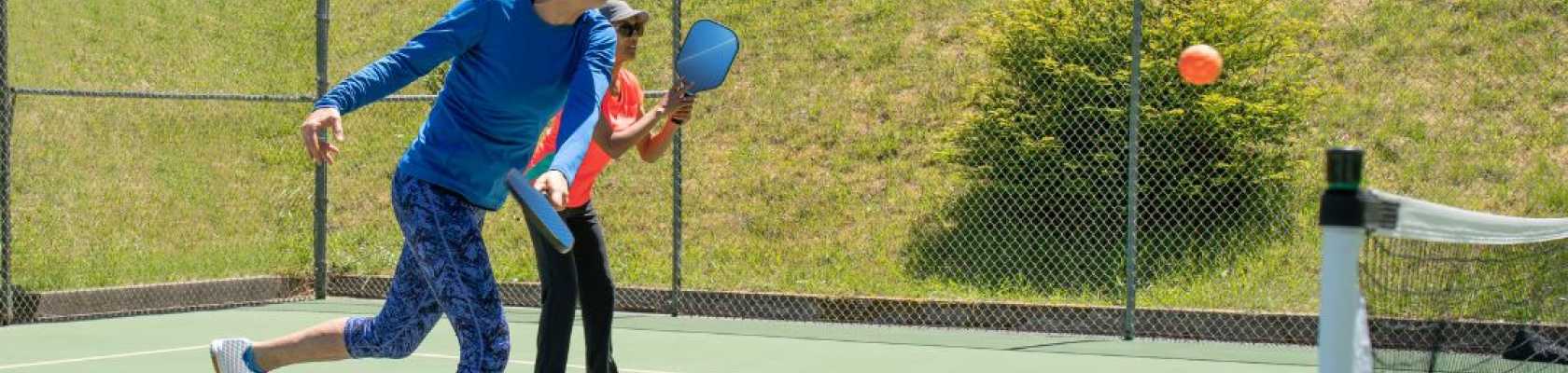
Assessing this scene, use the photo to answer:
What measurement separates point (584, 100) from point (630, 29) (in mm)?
1038

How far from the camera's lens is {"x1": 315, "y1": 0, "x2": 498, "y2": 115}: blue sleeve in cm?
436

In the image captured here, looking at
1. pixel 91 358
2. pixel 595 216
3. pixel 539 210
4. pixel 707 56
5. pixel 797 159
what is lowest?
pixel 797 159

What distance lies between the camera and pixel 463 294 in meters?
4.56

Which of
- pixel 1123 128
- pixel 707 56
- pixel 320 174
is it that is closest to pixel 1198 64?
pixel 1123 128

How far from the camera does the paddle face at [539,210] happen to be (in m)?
4.18

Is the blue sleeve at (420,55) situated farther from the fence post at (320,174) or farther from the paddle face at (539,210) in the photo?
the fence post at (320,174)

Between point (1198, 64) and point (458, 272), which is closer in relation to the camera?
point (458, 272)

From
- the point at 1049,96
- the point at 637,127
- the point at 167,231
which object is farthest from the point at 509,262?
the point at 637,127

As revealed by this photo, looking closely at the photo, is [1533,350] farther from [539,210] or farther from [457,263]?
[539,210]

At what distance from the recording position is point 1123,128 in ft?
37.6

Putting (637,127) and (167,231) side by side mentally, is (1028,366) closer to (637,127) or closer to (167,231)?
(637,127)

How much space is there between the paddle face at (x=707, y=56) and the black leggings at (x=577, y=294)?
2.41 feet

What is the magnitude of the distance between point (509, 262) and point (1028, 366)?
18.0 feet

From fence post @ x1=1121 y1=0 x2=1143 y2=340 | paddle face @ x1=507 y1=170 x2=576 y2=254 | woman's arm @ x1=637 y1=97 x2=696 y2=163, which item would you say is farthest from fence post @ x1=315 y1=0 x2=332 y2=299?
paddle face @ x1=507 y1=170 x2=576 y2=254
